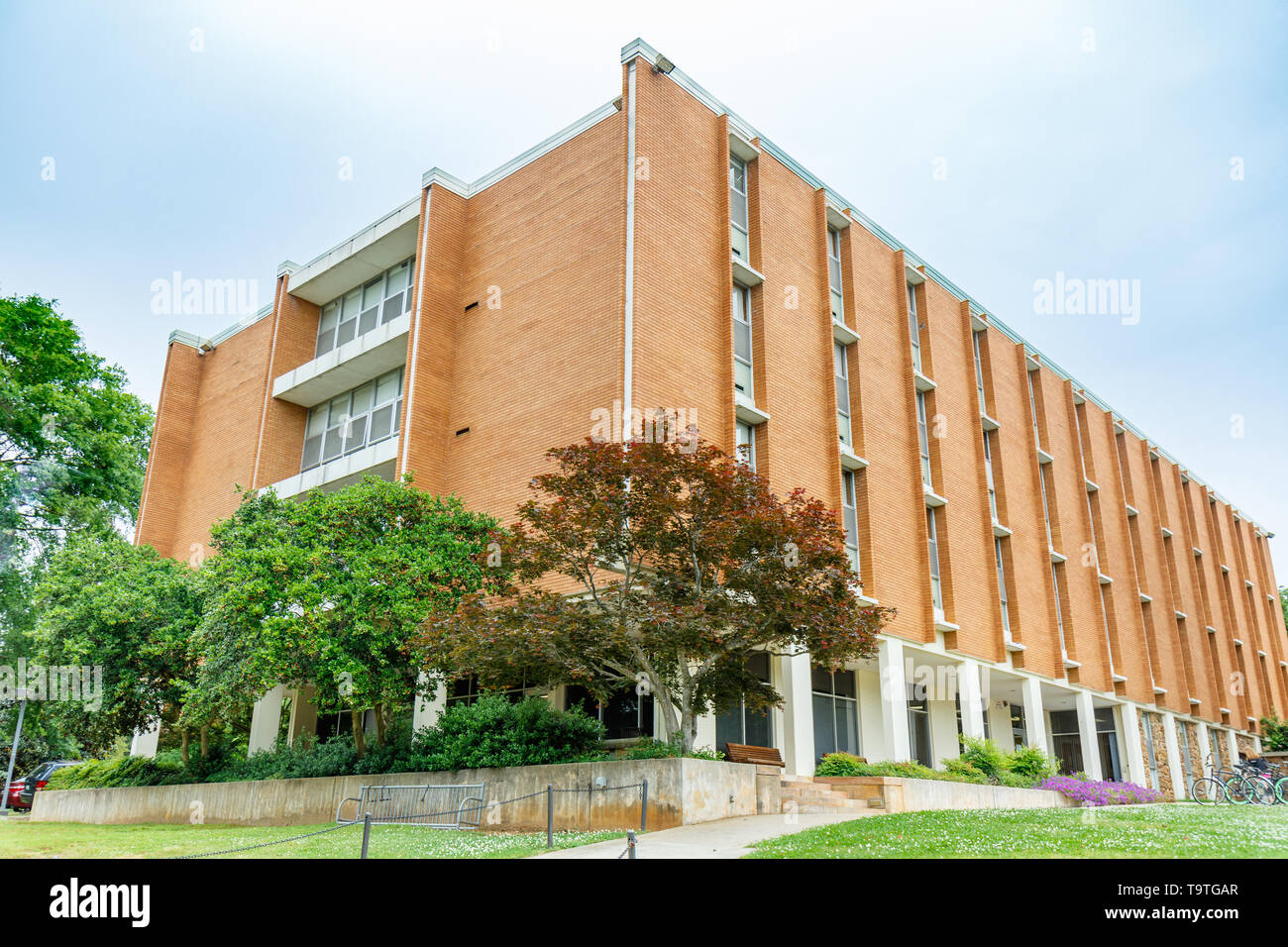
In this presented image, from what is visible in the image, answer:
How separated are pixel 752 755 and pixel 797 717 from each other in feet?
8.10

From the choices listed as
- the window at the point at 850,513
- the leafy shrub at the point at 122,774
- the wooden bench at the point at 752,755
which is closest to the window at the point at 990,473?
the window at the point at 850,513

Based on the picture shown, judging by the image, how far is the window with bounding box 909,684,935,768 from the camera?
91.0 ft

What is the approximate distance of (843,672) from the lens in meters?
26.1

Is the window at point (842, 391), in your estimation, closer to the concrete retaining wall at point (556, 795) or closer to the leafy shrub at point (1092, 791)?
the leafy shrub at point (1092, 791)

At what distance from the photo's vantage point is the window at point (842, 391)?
25828mm

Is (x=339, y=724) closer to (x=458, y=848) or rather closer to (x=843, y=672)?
(x=843, y=672)

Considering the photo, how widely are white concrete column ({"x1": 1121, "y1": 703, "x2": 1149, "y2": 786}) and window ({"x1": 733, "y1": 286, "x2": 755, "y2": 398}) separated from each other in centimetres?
2182

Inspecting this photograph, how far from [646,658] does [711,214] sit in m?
11.8

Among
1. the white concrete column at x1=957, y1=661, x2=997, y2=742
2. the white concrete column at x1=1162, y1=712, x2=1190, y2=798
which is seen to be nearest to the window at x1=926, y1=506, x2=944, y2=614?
the white concrete column at x1=957, y1=661, x2=997, y2=742

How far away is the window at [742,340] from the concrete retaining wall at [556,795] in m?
9.93

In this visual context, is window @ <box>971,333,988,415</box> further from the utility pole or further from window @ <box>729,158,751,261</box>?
the utility pole

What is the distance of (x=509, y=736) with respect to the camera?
16797 mm

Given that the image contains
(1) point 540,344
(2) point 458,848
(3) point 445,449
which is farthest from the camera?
(3) point 445,449
